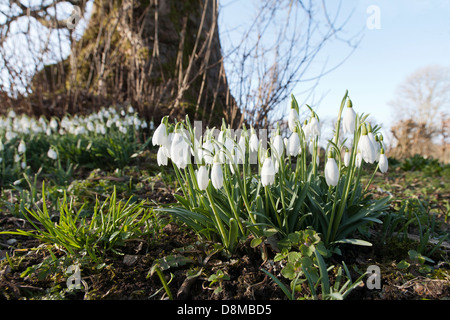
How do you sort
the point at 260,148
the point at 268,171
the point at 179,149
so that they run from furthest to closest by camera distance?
the point at 260,148, the point at 179,149, the point at 268,171

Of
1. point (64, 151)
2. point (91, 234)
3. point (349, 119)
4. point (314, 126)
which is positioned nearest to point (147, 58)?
point (64, 151)

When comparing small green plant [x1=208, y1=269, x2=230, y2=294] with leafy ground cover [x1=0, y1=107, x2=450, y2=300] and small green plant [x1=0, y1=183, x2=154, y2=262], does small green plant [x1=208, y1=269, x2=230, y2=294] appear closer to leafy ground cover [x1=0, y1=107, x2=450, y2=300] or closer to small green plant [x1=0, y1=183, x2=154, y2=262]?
leafy ground cover [x1=0, y1=107, x2=450, y2=300]

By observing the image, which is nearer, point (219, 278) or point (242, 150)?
point (219, 278)

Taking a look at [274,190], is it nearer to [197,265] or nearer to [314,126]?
[314,126]

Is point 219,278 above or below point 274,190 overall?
below

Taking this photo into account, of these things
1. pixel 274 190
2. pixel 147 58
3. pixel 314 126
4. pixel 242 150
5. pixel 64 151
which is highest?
pixel 147 58

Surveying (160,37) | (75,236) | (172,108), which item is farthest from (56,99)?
(75,236)

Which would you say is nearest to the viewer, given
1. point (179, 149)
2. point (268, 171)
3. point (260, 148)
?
point (268, 171)

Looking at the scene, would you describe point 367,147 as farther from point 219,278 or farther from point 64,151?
point 64,151

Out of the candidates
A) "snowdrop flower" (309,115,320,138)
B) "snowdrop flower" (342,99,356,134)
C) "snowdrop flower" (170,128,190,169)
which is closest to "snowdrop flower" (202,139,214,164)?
"snowdrop flower" (170,128,190,169)

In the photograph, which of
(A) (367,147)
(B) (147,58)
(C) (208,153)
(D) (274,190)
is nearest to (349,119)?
(A) (367,147)

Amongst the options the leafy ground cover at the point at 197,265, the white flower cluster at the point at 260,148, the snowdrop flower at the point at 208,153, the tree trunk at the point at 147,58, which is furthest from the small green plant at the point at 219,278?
the tree trunk at the point at 147,58
